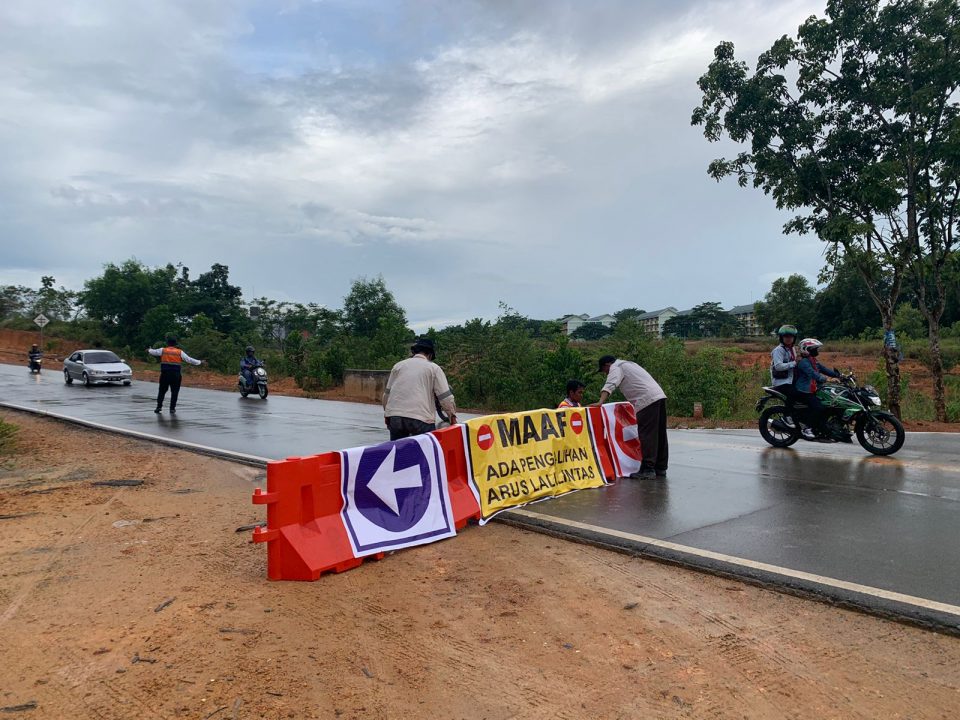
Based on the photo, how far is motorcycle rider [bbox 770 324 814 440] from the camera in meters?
10.4

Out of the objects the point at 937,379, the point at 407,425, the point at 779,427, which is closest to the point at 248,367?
the point at 407,425

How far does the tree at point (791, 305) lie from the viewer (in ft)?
215

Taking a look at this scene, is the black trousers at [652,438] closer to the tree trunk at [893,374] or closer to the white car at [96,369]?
the tree trunk at [893,374]

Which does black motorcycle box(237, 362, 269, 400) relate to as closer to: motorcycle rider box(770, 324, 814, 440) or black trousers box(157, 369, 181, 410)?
black trousers box(157, 369, 181, 410)

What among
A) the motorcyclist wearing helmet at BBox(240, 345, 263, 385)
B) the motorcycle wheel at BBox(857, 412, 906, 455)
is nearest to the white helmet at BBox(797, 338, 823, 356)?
the motorcycle wheel at BBox(857, 412, 906, 455)

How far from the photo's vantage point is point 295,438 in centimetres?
1325

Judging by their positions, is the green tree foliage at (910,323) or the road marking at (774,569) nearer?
the road marking at (774,569)

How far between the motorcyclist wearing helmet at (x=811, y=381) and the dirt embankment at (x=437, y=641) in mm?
5901

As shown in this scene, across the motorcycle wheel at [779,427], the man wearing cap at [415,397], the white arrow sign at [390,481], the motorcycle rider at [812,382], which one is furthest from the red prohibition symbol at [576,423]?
the motorcycle wheel at [779,427]

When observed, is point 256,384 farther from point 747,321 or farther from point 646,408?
point 747,321

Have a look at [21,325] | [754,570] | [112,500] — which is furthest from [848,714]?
[21,325]

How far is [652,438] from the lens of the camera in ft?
28.8

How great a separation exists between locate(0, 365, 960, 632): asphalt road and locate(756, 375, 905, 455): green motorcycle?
0.74ft

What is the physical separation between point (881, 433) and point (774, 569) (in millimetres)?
5908
